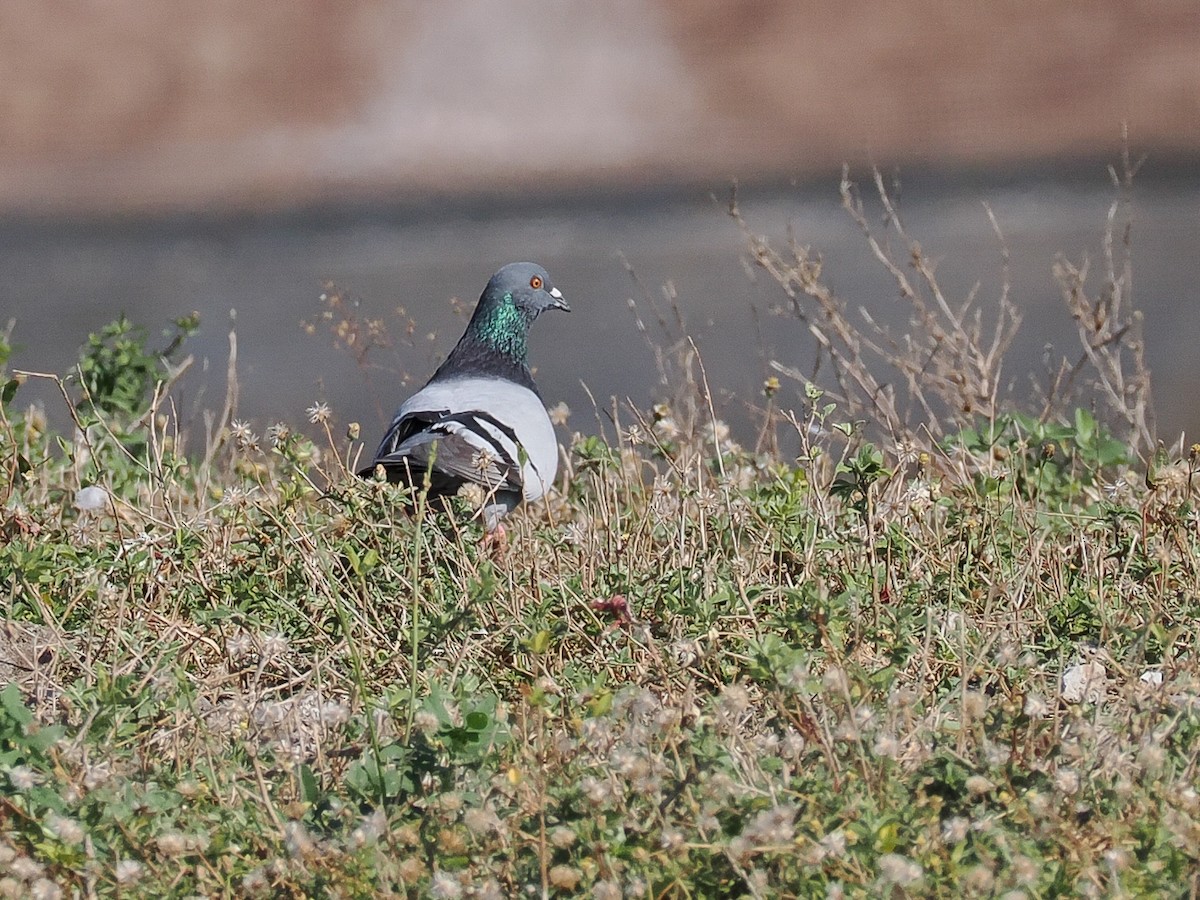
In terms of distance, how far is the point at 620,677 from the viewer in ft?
10.5

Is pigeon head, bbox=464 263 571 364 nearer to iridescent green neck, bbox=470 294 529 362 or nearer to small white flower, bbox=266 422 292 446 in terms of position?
iridescent green neck, bbox=470 294 529 362

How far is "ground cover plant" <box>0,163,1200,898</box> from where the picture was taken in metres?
2.27

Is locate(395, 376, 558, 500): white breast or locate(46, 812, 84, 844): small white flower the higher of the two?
locate(46, 812, 84, 844): small white flower

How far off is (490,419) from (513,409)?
0.60 feet

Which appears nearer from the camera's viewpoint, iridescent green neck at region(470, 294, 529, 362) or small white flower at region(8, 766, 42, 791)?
small white flower at region(8, 766, 42, 791)

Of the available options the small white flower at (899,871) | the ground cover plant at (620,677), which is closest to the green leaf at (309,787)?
the ground cover plant at (620,677)

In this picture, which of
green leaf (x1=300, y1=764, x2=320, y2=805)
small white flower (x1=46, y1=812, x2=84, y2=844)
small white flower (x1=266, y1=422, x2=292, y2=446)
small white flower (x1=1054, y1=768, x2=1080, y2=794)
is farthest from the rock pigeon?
small white flower (x1=1054, y1=768, x2=1080, y2=794)

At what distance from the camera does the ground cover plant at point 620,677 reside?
89.3 inches

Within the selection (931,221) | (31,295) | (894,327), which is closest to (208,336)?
(31,295)

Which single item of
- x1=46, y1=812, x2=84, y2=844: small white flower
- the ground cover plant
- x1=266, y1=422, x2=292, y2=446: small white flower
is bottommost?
the ground cover plant

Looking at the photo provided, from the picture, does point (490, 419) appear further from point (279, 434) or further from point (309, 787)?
point (309, 787)

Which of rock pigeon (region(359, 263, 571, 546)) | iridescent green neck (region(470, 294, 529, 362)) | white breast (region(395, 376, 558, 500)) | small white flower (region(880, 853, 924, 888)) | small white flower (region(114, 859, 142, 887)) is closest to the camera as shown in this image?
small white flower (region(880, 853, 924, 888))

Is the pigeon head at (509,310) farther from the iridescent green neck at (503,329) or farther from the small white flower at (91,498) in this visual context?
the small white flower at (91,498)

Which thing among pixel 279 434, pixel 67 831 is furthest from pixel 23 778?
pixel 279 434
